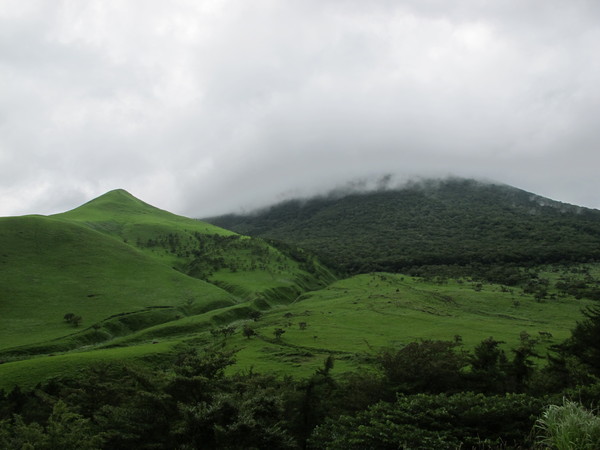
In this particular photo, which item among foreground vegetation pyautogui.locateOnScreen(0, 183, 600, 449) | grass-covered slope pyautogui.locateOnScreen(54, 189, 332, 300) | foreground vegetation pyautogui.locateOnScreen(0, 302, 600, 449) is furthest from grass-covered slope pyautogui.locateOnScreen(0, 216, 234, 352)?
foreground vegetation pyautogui.locateOnScreen(0, 302, 600, 449)

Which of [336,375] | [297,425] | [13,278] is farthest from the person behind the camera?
[13,278]

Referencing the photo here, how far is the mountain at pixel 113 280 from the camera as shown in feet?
276

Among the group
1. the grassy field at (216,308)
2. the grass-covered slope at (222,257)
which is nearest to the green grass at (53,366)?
the grassy field at (216,308)

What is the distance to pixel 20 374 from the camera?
2256 inches

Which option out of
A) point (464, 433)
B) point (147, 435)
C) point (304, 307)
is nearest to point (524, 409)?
point (464, 433)

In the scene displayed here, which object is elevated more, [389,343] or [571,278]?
[571,278]

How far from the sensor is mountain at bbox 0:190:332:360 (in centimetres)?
8425

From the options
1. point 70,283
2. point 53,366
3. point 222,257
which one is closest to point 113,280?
point 70,283

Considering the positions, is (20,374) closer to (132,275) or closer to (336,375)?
(336,375)

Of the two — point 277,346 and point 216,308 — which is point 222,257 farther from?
point 277,346

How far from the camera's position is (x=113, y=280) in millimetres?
113125

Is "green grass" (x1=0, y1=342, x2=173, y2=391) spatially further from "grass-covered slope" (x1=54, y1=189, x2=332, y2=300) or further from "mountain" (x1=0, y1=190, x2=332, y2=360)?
"grass-covered slope" (x1=54, y1=189, x2=332, y2=300)

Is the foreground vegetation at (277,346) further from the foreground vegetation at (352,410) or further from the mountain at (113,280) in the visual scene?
the mountain at (113,280)

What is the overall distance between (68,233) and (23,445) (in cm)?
13474
